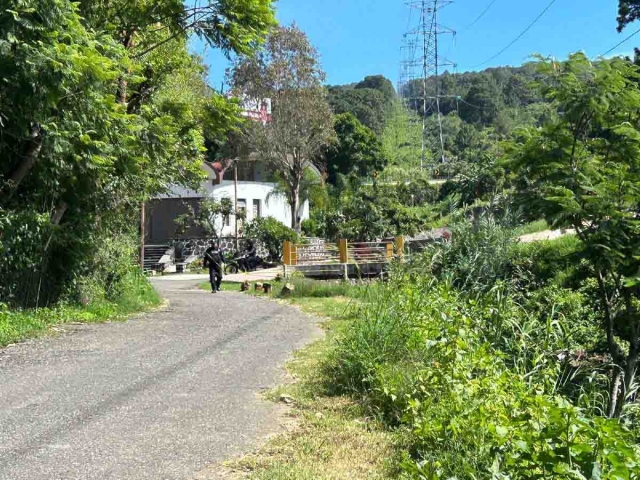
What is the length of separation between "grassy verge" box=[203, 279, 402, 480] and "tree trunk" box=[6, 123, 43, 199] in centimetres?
629

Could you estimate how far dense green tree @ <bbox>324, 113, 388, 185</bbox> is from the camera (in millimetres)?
68938

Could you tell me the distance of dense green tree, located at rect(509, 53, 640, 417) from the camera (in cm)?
625

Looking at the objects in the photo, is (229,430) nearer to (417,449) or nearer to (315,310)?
(417,449)

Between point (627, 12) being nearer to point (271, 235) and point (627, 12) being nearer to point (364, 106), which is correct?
point (271, 235)

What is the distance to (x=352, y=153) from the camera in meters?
69.4

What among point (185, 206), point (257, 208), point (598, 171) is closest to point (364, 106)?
point (257, 208)

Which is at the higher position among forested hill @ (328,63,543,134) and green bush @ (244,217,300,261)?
forested hill @ (328,63,543,134)

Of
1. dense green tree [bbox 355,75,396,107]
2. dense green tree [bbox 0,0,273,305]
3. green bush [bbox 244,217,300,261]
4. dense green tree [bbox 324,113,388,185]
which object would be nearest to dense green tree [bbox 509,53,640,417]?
dense green tree [bbox 0,0,273,305]

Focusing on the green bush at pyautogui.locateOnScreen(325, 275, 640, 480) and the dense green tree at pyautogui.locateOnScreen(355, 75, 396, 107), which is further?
the dense green tree at pyautogui.locateOnScreen(355, 75, 396, 107)

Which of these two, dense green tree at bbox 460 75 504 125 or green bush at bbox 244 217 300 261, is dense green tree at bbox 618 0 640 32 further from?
dense green tree at bbox 460 75 504 125

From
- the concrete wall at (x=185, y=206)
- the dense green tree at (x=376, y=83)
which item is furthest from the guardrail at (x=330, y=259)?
the dense green tree at (x=376, y=83)

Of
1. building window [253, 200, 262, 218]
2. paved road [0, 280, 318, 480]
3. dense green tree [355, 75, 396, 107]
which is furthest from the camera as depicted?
dense green tree [355, 75, 396, 107]

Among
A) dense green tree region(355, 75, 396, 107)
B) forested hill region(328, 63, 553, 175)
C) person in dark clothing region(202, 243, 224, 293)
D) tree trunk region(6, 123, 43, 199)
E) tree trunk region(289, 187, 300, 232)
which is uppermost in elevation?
dense green tree region(355, 75, 396, 107)

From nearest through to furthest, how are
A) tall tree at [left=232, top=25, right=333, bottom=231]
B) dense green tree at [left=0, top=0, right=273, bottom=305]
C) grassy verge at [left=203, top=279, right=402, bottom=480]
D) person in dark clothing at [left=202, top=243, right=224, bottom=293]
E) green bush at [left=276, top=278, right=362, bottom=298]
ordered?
grassy verge at [left=203, top=279, right=402, bottom=480] < dense green tree at [left=0, top=0, right=273, bottom=305] < green bush at [left=276, top=278, right=362, bottom=298] < person in dark clothing at [left=202, top=243, right=224, bottom=293] < tall tree at [left=232, top=25, right=333, bottom=231]
